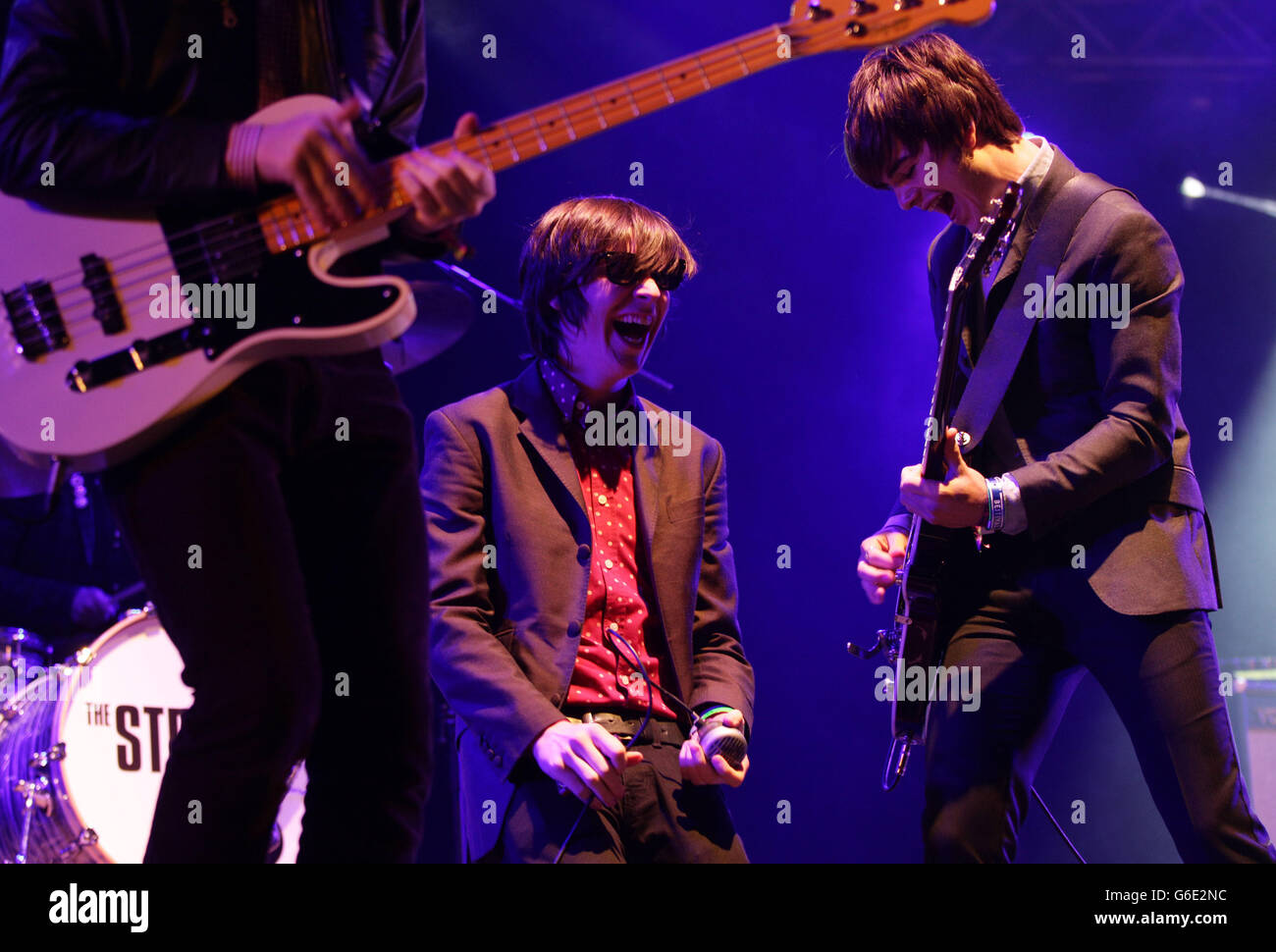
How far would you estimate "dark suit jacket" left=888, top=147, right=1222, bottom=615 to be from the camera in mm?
2094

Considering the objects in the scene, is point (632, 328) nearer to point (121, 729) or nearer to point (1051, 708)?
point (1051, 708)

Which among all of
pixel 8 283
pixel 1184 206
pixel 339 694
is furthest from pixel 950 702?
pixel 1184 206

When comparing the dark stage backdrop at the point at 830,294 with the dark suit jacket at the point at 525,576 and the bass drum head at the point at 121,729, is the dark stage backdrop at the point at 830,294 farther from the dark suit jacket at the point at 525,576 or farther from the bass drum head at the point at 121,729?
the dark suit jacket at the point at 525,576

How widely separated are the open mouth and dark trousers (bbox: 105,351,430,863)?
975mm

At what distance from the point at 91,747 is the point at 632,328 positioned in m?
2.12

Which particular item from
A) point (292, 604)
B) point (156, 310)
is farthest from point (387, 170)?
point (292, 604)

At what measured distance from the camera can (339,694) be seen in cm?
152

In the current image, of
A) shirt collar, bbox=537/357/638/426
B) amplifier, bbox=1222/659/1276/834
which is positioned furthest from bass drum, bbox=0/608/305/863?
amplifier, bbox=1222/659/1276/834

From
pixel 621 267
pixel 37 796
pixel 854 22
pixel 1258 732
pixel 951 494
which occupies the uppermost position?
pixel 854 22

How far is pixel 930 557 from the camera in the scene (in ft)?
7.60

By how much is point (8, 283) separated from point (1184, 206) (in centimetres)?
457

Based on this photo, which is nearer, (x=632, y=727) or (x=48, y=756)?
(x=632, y=727)

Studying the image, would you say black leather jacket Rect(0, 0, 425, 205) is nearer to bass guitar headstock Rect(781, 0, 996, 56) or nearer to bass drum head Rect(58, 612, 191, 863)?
bass guitar headstock Rect(781, 0, 996, 56)

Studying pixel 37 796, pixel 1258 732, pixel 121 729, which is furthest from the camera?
pixel 1258 732
